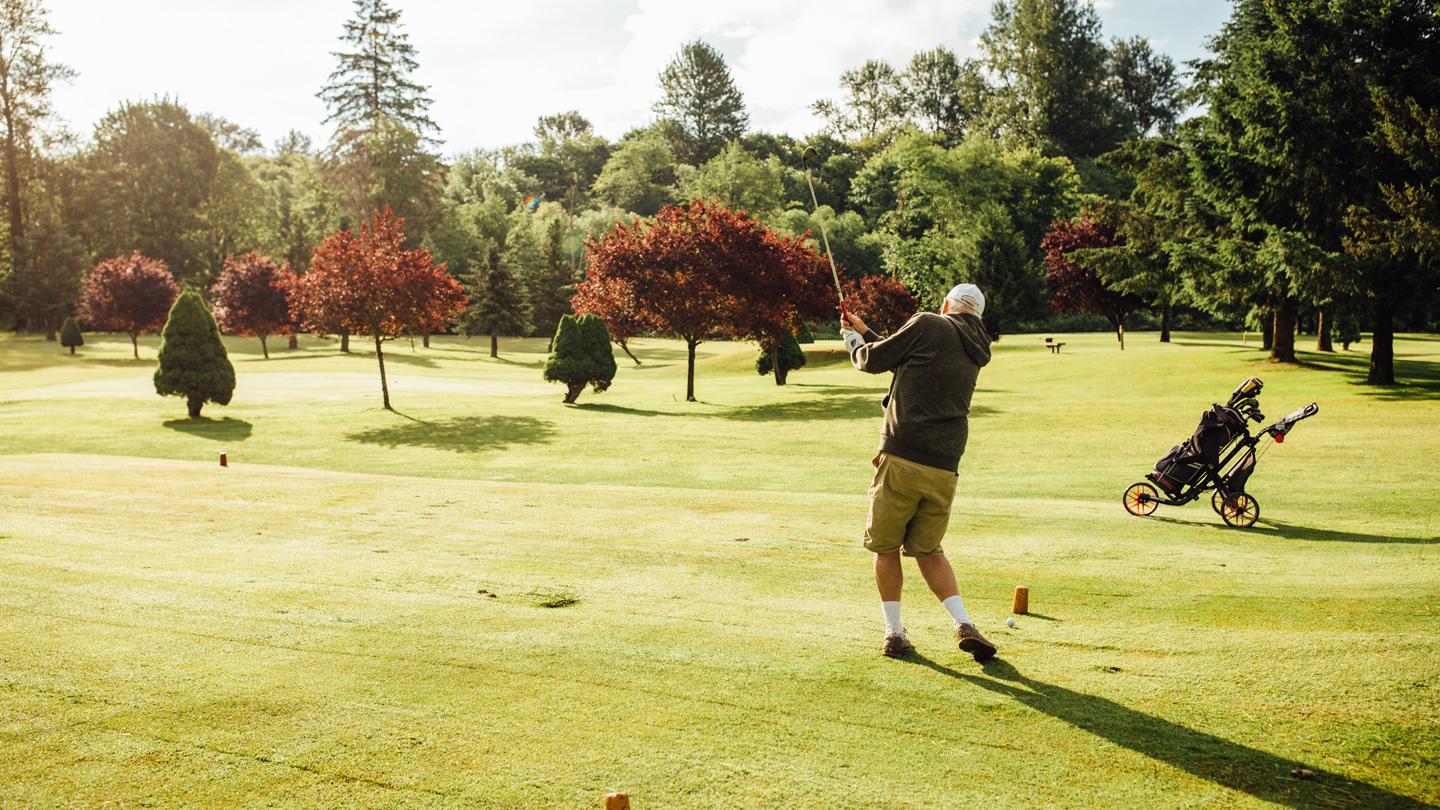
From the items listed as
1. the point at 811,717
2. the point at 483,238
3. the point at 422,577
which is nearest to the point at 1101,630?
the point at 811,717

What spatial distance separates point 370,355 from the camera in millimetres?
64750

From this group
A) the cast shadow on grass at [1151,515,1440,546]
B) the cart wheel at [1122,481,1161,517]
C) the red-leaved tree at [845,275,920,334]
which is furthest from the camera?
the red-leaved tree at [845,275,920,334]

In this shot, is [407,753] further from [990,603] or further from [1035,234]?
[1035,234]

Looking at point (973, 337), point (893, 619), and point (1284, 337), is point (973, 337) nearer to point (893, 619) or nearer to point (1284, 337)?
point (893, 619)

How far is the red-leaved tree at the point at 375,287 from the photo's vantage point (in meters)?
30.1

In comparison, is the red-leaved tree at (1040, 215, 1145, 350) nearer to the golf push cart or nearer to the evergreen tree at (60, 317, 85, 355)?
the golf push cart

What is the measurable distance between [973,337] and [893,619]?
2.02 meters

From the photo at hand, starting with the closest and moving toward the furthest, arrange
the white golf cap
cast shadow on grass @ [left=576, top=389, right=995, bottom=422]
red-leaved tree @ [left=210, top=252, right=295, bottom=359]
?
the white golf cap, cast shadow on grass @ [left=576, top=389, right=995, bottom=422], red-leaved tree @ [left=210, top=252, right=295, bottom=359]

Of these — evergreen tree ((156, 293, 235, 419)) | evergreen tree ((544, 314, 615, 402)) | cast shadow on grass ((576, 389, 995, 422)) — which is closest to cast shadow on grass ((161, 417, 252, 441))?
evergreen tree ((156, 293, 235, 419))

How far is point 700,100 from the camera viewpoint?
12419cm

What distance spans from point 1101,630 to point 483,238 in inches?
3454

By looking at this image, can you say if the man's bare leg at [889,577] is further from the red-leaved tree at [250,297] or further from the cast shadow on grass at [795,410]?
the red-leaved tree at [250,297]

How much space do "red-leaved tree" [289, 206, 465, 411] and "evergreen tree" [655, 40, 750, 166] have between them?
95.8m

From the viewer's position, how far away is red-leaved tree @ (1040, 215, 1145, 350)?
51.8 m
